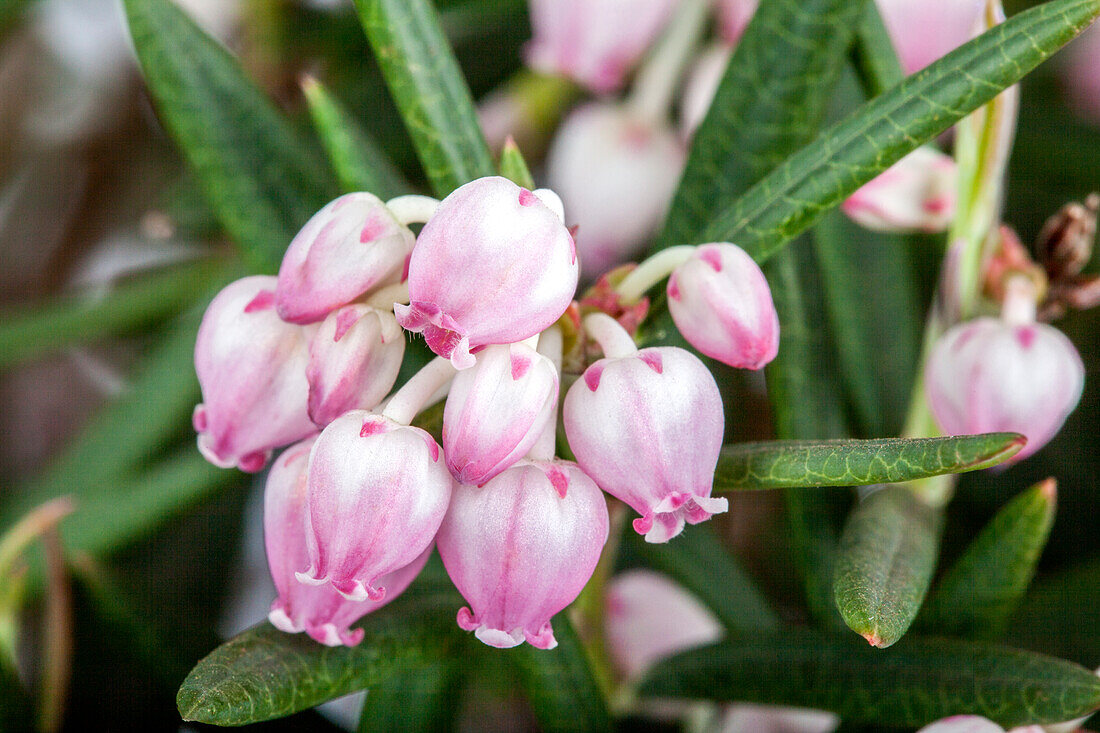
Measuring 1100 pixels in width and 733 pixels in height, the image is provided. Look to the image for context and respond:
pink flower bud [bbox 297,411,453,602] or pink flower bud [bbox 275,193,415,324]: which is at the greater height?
pink flower bud [bbox 275,193,415,324]

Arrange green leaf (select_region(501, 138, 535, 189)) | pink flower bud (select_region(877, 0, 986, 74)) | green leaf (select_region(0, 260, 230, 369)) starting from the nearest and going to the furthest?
green leaf (select_region(501, 138, 535, 189)) → pink flower bud (select_region(877, 0, 986, 74)) → green leaf (select_region(0, 260, 230, 369))

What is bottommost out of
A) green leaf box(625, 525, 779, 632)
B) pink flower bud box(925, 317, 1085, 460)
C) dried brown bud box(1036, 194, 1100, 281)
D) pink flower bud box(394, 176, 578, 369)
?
green leaf box(625, 525, 779, 632)

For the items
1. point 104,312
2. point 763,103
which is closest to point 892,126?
point 763,103

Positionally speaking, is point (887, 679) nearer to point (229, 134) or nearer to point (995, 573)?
point (995, 573)

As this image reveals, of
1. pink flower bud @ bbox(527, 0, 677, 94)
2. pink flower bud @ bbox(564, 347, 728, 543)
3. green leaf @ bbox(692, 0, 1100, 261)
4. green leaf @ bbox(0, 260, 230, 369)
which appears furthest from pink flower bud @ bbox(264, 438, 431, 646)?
green leaf @ bbox(0, 260, 230, 369)

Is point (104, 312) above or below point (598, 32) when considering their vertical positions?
below

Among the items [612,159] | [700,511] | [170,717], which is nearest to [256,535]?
[170,717]

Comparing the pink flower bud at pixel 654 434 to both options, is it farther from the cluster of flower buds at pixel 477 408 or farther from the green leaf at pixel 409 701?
the green leaf at pixel 409 701

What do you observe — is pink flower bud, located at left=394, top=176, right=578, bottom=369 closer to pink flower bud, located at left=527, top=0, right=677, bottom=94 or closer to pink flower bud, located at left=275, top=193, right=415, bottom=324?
pink flower bud, located at left=275, top=193, right=415, bottom=324
